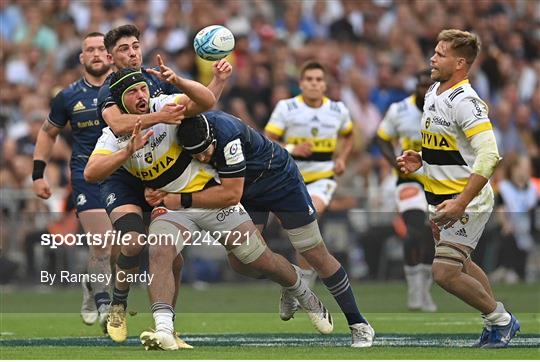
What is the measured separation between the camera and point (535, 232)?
21109 millimetres

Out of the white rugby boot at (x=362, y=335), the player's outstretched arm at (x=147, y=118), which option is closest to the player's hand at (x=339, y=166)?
the white rugby boot at (x=362, y=335)

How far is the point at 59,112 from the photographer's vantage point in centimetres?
1407

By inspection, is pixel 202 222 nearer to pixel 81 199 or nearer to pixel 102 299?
pixel 102 299

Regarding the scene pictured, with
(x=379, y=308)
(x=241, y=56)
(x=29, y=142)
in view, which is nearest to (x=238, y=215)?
(x=379, y=308)

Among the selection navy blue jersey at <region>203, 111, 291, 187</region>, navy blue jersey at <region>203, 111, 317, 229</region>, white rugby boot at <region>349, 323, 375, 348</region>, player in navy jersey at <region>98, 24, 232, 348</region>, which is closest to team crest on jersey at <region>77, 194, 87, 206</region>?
player in navy jersey at <region>98, 24, 232, 348</region>

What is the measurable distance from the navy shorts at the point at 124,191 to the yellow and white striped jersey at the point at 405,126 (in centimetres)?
517

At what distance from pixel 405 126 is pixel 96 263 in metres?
4.30

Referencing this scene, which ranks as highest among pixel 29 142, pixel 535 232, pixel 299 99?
pixel 299 99

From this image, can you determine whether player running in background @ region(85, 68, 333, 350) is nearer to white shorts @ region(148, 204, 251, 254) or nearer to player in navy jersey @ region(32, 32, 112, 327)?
white shorts @ region(148, 204, 251, 254)

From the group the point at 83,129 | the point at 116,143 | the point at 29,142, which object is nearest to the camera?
the point at 116,143

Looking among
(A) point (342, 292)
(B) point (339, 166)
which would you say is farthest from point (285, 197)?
Result: (B) point (339, 166)

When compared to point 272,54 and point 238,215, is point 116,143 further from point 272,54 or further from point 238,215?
point 272,54

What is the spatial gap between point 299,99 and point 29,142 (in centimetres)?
529

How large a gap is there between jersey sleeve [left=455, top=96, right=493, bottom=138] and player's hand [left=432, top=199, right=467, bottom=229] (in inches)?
22.9
